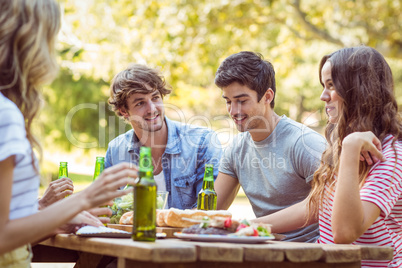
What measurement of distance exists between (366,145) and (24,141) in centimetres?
131

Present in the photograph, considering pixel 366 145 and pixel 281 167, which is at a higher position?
pixel 281 167

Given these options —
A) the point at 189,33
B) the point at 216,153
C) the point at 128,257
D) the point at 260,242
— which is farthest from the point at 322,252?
the point at 189,33

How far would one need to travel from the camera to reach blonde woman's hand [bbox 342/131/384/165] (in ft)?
6.97

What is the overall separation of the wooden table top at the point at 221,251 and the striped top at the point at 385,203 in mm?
238

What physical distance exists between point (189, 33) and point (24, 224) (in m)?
9.40

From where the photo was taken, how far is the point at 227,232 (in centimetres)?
199

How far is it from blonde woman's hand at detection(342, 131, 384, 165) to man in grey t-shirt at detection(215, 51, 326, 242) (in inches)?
34.6

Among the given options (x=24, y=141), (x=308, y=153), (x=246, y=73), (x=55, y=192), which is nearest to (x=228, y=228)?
(x=24, y=141)

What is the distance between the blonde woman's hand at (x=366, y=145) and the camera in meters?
2.12

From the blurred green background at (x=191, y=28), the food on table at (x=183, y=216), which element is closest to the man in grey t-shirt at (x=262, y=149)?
the food on table at (x=183, y=216)

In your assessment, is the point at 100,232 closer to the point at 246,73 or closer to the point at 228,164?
the point at 228,164

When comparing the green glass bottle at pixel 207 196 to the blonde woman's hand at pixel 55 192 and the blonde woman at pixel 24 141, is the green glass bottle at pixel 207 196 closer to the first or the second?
the blonde woman's hand at pixel 55 192

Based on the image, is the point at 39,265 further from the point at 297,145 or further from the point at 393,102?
the point at 393,102

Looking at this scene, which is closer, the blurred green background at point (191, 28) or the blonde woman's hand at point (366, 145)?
the blonde woman's hand at point (366, 145)
